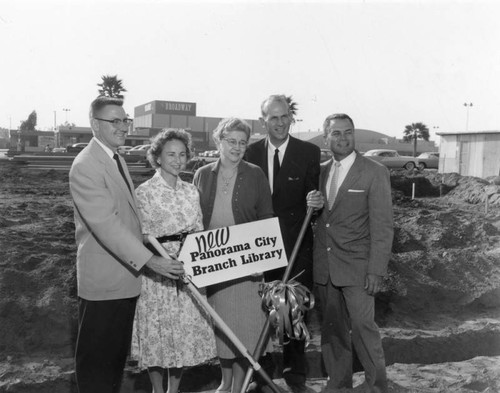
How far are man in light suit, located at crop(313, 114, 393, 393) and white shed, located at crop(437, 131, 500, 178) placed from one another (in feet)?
67.9

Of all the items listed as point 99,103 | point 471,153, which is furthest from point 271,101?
point 471,153

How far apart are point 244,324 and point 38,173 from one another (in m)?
20.3

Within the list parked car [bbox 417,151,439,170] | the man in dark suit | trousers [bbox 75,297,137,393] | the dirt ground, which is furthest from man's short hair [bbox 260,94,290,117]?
parked car [bbox 417,151,439,170]

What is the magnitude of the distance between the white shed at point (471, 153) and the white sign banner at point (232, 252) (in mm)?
21252

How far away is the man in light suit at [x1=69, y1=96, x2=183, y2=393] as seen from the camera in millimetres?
2883

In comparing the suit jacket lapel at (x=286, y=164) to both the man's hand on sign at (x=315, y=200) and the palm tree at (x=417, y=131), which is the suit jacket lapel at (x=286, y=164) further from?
the palm tree at (x=417, y=131)

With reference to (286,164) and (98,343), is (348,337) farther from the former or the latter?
(98,343)

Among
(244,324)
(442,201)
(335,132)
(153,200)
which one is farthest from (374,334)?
(442,201)

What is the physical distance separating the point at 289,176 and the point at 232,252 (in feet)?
2.95

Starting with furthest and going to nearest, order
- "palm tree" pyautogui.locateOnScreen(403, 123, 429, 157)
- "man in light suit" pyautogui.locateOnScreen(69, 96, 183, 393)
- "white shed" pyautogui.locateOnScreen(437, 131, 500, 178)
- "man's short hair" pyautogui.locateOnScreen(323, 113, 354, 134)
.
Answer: "palm tree" pyautogui.locateOnScreen(403, 123, 429, 157)
"white shed" pyautogui.locateOnScreen(437, 131, 500, 178)
"man's short hair" pyautogui.locateOnScreen(323, 113, 354, 134)
"man in light suit" pyautogui.locateOnScreen(69, 96, 183, 393)

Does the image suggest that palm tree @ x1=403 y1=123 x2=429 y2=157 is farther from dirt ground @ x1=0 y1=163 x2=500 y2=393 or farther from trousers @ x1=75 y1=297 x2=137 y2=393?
trousers @ x1=75 y1=297 x2=137 y2=393

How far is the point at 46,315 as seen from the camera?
5.96 meters

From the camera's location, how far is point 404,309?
707 cm

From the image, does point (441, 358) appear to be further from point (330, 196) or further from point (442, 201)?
point (442, 201)
